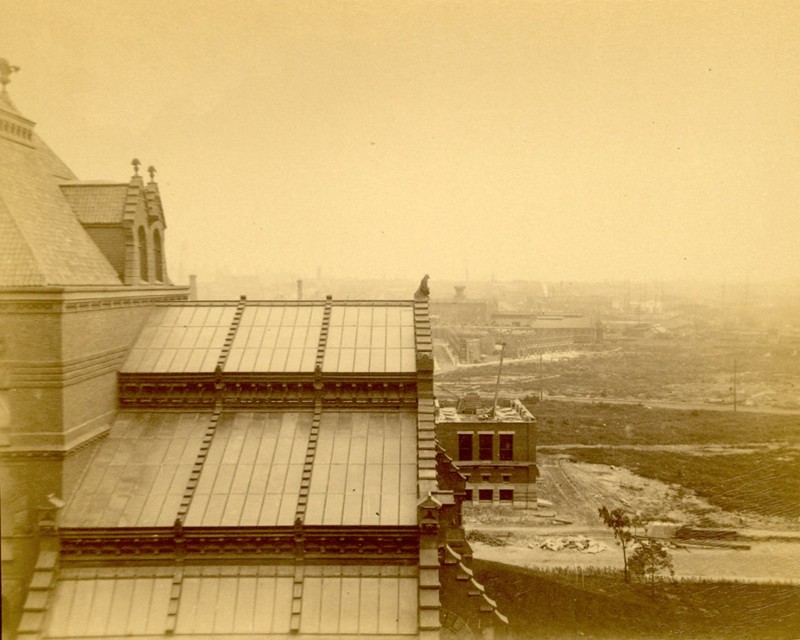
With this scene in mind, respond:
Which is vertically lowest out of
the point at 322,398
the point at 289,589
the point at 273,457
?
the point at 289,589

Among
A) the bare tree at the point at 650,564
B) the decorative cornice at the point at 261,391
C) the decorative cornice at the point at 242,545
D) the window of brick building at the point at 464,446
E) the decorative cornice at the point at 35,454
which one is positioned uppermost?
the window of brick building at the point at 464,446

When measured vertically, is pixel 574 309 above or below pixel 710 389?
above

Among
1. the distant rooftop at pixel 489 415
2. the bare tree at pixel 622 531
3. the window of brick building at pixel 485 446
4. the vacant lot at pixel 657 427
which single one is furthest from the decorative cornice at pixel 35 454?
the vacant lot at pixel 657 427

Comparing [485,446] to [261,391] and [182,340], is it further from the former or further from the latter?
[182,340]

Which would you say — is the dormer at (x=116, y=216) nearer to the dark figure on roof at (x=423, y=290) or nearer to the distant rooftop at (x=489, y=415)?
the dark figure on roof at (x=423, y=290)

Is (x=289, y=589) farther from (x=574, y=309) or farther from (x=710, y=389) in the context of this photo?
(x=574, y=309)

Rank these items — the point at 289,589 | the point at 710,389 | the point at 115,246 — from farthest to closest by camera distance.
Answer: the point at 710,389
the point at 115,246
the point at 289,589

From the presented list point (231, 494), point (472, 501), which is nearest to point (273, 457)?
point (231, 494)
